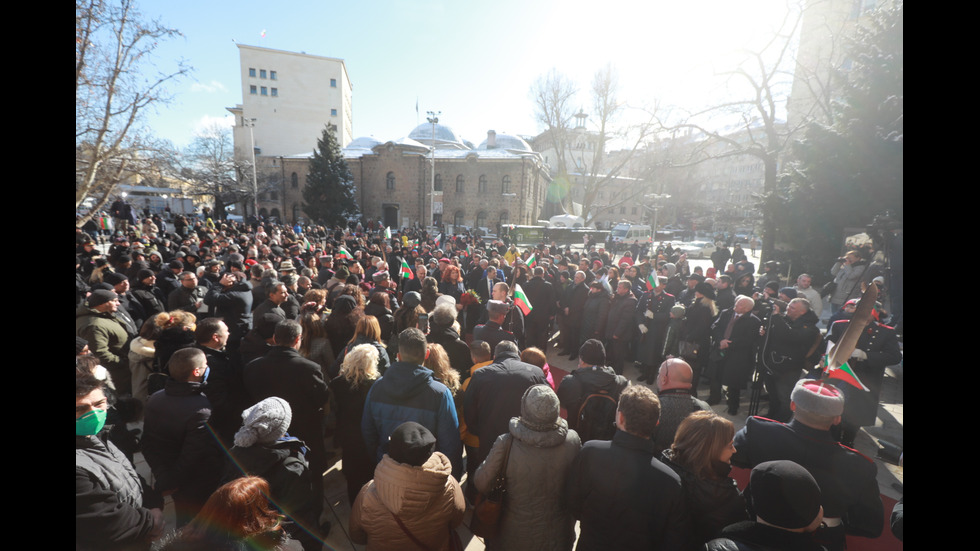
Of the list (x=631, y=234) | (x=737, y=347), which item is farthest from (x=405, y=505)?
(x=631, y=234)

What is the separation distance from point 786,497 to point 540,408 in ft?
3.72

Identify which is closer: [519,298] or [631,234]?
[519,298]

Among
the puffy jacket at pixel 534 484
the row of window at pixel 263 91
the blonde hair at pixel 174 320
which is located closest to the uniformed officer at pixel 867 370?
the puffy jacket at pixel 534 484

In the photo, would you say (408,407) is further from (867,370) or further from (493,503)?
(867,370)

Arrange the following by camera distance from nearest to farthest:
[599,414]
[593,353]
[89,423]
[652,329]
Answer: [89,423] → [599,414] → [593,353] → [652,329]

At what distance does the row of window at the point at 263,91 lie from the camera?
51.8 meters

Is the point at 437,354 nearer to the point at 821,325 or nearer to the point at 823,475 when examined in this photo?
the point at 823,475

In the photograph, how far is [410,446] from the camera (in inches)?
77.1

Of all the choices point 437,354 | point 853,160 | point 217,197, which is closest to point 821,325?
point 853,160

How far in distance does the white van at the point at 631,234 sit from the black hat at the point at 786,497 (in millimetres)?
28359

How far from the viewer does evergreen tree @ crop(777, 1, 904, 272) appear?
1166 cm
